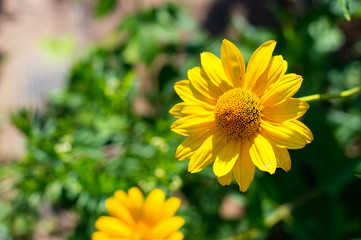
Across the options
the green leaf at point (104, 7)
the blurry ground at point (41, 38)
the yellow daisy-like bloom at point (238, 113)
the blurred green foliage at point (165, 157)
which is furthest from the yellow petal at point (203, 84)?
the blurry ground at point (41, 38)

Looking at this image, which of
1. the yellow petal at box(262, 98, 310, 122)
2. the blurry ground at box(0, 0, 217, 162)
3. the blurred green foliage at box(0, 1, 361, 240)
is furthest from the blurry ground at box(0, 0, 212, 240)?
the yellow petal at box(262, 98, 310, 122)

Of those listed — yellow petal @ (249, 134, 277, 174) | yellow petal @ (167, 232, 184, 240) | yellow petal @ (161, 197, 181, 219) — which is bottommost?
yellow petal @ (167, 232, 184, 240)

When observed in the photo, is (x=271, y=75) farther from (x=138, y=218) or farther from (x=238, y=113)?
(x=138, y=218)

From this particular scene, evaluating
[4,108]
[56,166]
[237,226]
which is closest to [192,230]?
[237,226]

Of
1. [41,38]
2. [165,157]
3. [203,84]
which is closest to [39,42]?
[41,38]

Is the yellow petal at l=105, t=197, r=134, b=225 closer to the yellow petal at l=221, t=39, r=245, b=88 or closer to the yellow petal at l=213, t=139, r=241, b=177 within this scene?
the yellow petal at l=213, t=139, r=241, b=177

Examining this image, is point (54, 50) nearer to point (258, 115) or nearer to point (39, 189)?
point (39, 189)

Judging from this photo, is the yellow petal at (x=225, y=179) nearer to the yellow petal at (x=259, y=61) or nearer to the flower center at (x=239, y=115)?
the flower center at (x=239, y=115)
